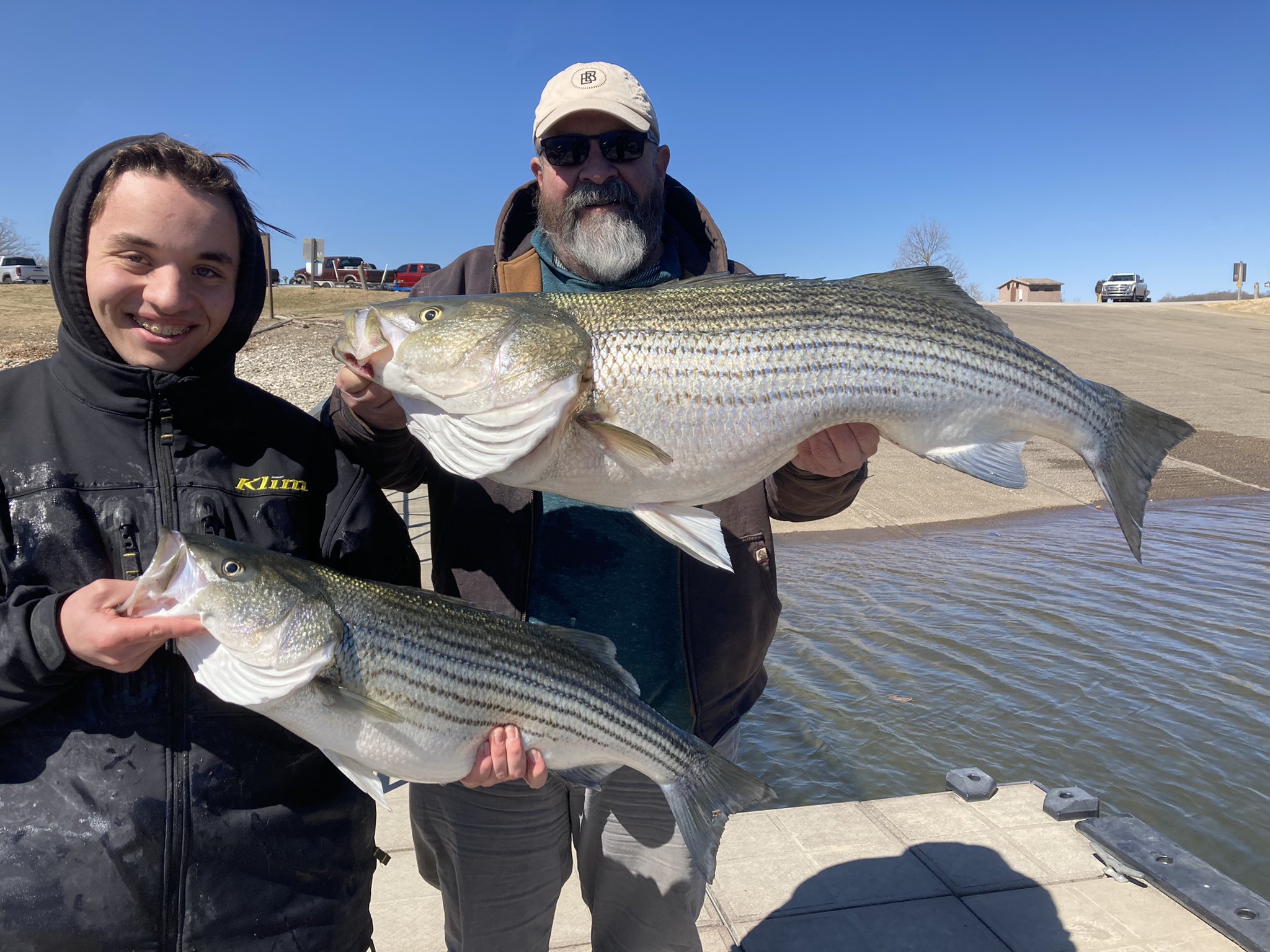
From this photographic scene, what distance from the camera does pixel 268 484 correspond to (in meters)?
2.44

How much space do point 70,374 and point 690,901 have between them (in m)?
2.49

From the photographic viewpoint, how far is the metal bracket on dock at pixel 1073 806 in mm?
4270

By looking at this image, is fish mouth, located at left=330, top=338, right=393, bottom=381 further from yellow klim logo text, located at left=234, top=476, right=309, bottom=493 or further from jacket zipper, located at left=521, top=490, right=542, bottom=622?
jacket zipper, located at left=521, top=490, right=542, bottom=622

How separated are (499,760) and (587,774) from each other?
1.13 ft

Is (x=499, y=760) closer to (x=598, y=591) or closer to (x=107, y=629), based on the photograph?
(x=598, y=591)

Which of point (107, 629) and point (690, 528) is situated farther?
point (690, 528)

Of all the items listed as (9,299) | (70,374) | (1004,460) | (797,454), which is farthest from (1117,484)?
(9,299)

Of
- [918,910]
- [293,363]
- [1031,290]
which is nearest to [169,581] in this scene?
[918,910]

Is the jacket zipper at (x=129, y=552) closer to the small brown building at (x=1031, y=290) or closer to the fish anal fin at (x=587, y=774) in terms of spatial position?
the fish anal fin at (x=587, y=774)

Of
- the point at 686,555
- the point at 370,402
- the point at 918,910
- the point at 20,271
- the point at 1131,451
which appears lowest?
the point at 918,910

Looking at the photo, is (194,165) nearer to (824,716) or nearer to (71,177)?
(71,177)

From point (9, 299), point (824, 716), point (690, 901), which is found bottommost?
point (824, 716)

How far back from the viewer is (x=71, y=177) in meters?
2.21

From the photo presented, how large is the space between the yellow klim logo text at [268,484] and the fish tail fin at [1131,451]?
2.39 metres
